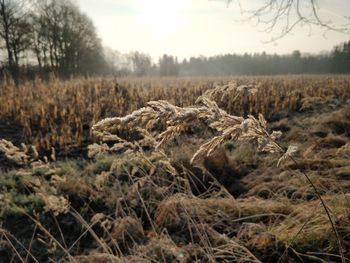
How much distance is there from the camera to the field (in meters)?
1.47

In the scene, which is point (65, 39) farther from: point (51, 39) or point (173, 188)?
point (173, 188)

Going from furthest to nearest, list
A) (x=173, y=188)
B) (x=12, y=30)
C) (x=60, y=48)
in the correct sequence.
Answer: (x=60, y=48) < (x=12, y=30) < (x=173, y=188)

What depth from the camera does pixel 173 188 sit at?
2.54 metres

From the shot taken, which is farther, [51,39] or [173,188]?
[51,39]

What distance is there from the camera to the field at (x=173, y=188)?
147 cm

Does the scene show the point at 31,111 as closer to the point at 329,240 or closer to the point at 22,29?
the point at 329,240

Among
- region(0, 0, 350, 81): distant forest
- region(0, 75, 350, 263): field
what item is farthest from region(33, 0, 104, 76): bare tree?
region(0, 75, 350, 263): field

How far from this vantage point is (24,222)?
394 centimetres

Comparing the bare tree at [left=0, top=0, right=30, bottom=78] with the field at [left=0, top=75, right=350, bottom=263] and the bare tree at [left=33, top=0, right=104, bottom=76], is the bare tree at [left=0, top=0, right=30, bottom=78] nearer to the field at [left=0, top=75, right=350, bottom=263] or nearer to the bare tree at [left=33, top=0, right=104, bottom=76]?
the bare tree at [left=33, top=0, right=104, bottom=76]

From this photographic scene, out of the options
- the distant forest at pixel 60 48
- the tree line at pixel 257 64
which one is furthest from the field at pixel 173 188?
the tree line at pixel 257 64

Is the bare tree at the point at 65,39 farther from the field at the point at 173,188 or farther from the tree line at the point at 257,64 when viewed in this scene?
the field at the point at 173,188

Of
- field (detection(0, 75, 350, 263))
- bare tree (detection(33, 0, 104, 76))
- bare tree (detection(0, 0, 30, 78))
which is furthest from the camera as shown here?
bare tree (detection(33, 0, 104, 76))

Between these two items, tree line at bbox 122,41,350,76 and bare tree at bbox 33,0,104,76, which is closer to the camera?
bare tree at bbox 33,0,104,76

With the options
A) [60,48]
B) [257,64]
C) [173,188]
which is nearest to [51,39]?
[60,48]
